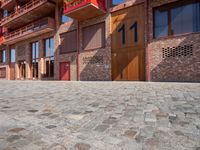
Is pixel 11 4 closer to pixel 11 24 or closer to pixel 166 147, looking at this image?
pixel 11 24

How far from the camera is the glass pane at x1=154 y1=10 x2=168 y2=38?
11914 millimetres

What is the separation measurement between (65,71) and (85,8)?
7171mm

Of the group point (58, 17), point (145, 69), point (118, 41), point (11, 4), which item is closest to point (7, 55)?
point (11, 4)

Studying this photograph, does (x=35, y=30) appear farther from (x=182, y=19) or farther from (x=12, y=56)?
(x=182, y=19)

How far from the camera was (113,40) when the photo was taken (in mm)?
14203

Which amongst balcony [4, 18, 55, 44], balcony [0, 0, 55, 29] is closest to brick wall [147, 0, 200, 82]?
balcony [4, 18, 55, 44]

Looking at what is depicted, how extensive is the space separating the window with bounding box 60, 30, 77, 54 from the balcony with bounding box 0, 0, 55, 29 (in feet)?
12.2

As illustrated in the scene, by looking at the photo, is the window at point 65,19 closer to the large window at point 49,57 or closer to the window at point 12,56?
the large window at point 49,57

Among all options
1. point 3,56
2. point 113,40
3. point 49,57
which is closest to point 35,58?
point 49,57

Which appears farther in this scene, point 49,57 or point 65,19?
point 49,57

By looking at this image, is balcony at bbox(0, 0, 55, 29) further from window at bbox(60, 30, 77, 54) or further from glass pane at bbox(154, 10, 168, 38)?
glass pane at bbox(154, 10, 168, 38)

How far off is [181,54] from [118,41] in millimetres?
5091

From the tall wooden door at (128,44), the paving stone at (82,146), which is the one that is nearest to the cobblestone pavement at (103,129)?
the paving stone at (82,146)

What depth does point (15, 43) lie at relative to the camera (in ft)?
82.0
